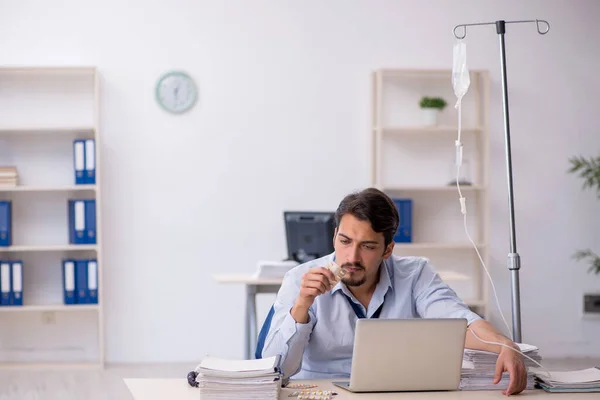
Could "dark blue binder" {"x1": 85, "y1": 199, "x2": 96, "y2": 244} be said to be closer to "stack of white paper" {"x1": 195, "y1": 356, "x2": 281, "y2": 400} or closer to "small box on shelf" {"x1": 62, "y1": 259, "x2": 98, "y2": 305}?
"small box on shelf" {"x1": 62, "y1": 259, "x2": 98, "y2": 305}

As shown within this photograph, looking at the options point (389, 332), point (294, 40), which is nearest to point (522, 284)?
point (294, 40)

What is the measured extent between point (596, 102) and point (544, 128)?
437mm

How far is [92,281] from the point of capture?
18.0 ft

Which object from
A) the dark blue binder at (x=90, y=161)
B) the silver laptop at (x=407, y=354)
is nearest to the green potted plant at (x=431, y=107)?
the dark blue binder at (x=90, y=161)

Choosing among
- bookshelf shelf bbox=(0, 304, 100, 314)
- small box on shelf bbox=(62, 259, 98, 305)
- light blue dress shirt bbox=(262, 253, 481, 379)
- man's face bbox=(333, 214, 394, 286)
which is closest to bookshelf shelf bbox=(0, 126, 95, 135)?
small box on shelf bbox=(62, 259, 98, 305)

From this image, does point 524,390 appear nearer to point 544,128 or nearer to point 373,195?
point 373,195

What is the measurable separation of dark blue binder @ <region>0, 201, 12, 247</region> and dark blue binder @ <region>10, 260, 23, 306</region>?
15cm

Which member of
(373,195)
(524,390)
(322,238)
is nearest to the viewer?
(524,390)

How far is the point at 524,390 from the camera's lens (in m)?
2.26

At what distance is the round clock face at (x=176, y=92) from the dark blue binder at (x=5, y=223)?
3.98 ft

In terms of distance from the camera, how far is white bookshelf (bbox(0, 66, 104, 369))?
18.6ft

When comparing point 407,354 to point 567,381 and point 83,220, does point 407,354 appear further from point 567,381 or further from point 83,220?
point 83,220

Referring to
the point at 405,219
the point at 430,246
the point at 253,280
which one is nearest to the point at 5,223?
the point at 253,280

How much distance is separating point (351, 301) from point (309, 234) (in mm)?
2113
